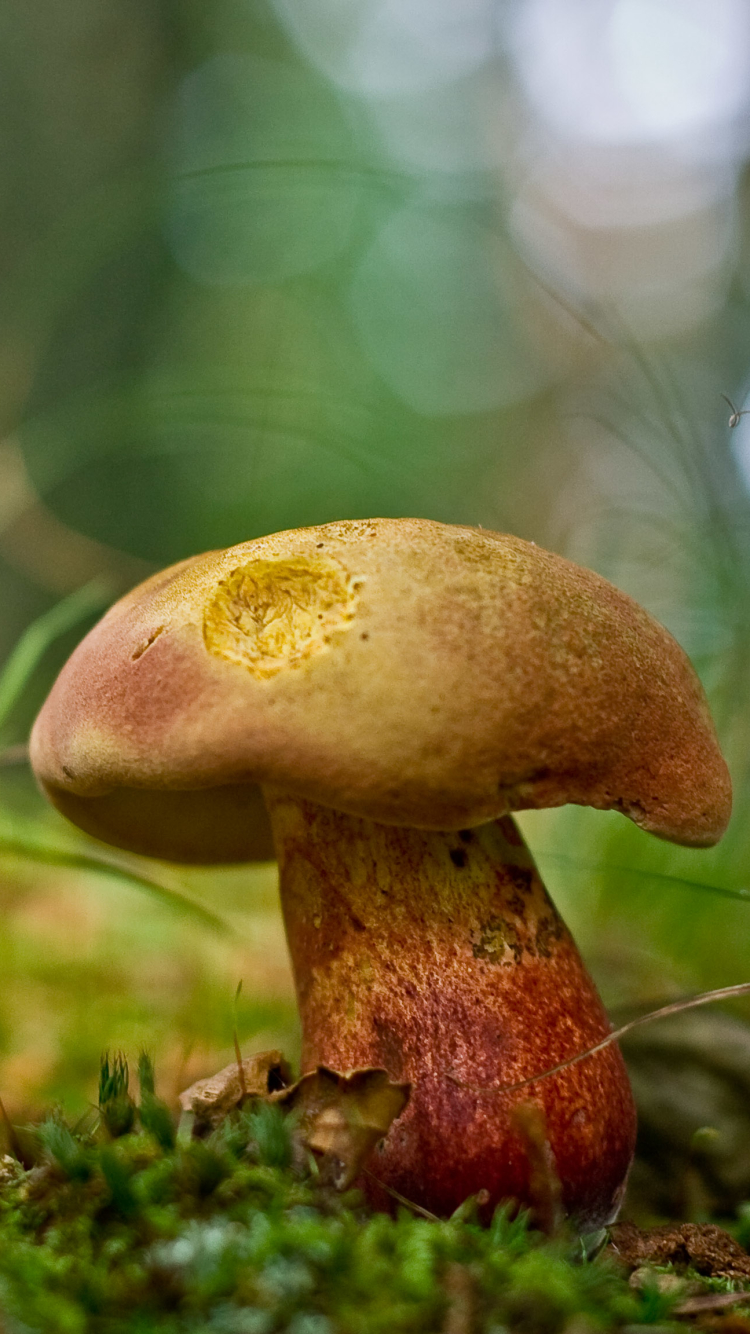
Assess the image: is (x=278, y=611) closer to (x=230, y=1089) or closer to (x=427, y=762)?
(x=427, y=762)

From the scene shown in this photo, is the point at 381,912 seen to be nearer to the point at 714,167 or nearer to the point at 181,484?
the point at 714,167

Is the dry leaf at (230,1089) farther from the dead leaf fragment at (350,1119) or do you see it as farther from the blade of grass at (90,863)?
the blade of grass at (90,863)

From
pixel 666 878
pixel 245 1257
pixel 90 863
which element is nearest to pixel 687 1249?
pixel 666 878

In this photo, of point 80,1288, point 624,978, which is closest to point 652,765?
point 80,1288

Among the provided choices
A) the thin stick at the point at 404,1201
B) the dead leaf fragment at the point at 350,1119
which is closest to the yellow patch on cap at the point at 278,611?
the dead leaf fragment at the point at 350,1119

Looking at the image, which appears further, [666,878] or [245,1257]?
[666,878]

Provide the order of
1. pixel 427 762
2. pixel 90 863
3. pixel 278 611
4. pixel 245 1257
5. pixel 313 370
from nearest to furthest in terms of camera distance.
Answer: pixel 245 1257 < pixel 427 762 < pixel 278 611 < pixel 90 863 < pixel 313 370

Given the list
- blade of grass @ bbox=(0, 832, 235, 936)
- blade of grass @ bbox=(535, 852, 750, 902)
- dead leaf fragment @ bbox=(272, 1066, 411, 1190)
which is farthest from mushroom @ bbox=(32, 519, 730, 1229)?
blade of grass @ bbox=(0, 832, 235, 936)
